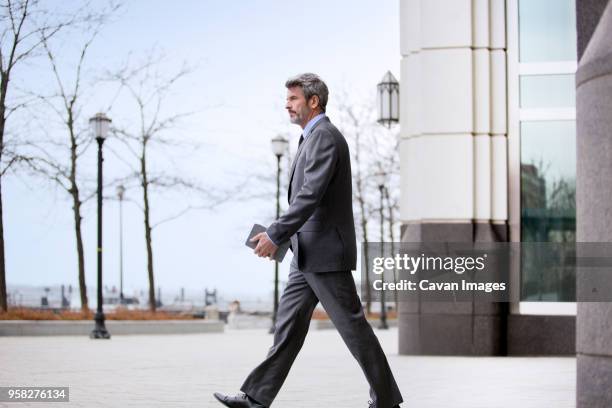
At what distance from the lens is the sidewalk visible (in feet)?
28.3

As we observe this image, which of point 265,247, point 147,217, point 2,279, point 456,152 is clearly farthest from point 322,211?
point 147,217

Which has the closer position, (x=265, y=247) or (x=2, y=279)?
(x=265, y=247)

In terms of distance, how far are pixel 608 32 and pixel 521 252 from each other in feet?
31.9

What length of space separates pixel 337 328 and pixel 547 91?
1011 centimetres

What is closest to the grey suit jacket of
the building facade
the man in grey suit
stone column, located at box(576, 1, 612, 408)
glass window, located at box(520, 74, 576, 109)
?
the man in grey suit

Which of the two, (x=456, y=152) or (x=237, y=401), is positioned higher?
(x=456, y=152)

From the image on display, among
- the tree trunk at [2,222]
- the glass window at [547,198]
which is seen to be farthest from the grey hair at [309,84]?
the tree trunk at [2,222]

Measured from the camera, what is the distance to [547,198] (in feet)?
51.1

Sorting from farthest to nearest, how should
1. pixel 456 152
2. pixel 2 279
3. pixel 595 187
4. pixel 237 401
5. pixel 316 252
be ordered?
pixel 2 279 → pixel 456 152 → pixel 237 401 → pixel 316 252 → pixel 595 187

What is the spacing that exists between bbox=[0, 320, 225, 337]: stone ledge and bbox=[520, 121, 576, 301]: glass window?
1247cm

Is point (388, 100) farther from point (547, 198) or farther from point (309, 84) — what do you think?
point (309, 84)

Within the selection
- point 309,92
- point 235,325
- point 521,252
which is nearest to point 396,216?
point 235,325

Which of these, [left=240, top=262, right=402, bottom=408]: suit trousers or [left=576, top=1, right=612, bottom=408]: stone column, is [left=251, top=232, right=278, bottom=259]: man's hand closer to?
[left=240, top=262, right=402, bottom=408]: suit trousers

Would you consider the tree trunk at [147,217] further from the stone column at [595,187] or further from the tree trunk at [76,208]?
the stone column at [595,187]
